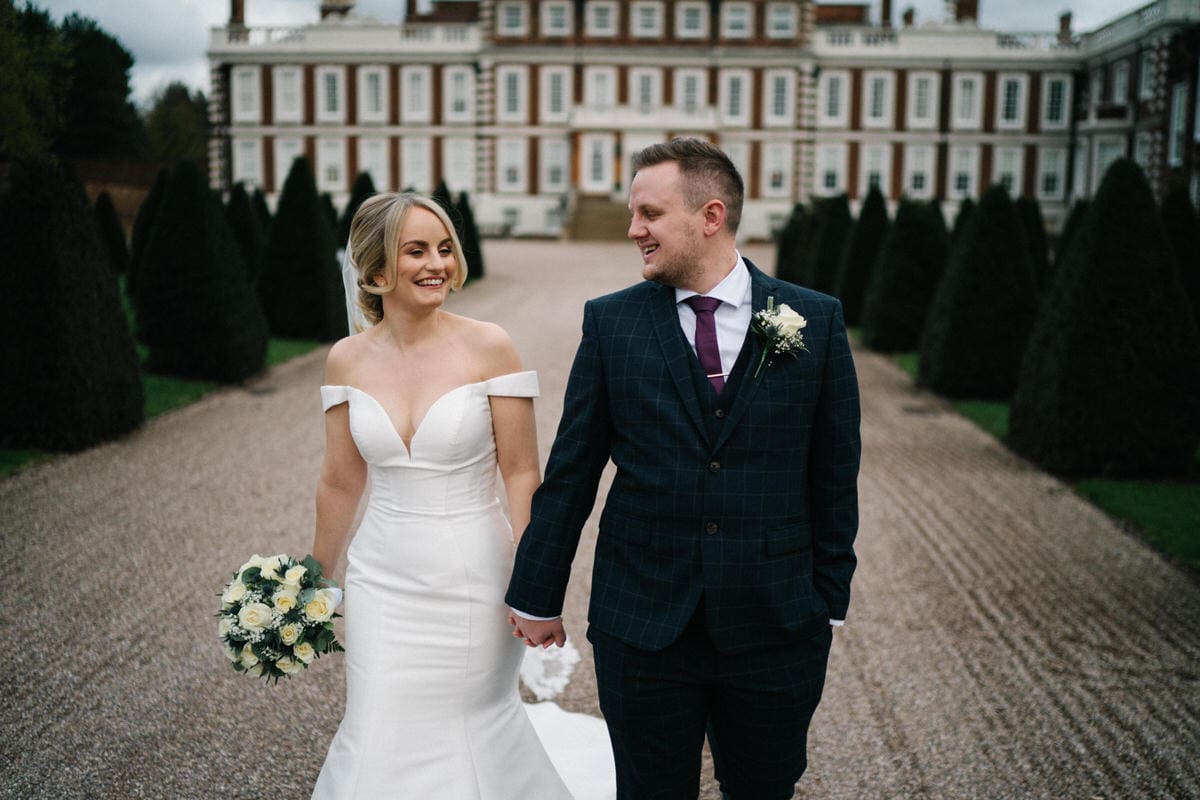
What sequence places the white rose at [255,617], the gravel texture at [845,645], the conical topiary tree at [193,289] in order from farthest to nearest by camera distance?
the conical topiary tree at [193,289], the gravel texture at [845,645], the white rose at [255,617]

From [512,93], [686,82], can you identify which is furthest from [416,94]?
[686,82]

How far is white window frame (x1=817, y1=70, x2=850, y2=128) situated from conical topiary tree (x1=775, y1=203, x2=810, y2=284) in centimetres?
2109

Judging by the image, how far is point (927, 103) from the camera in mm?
40688

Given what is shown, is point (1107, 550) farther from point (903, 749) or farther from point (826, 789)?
point (826, 789)

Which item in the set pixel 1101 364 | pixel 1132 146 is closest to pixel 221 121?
pixel 1132 146

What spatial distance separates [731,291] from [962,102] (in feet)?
138

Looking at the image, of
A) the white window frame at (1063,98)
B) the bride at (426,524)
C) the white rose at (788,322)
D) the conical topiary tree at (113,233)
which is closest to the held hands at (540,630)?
the bride at (426,524)

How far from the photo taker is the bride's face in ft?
9.11

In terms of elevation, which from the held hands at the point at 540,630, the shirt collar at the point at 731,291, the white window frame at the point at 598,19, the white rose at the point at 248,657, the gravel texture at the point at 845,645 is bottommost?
the gravel texture at the point at 845,645

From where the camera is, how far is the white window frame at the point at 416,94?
136 feet

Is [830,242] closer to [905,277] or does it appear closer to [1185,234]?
[905,277]

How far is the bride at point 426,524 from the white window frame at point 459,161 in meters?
39.9

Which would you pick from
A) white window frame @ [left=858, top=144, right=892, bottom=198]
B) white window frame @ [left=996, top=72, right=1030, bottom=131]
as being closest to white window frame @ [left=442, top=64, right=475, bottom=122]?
white window frame @ [left=858, top=144, right=892, bottom=198]

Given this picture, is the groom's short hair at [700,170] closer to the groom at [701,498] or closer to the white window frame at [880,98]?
the groom at [701,498]
